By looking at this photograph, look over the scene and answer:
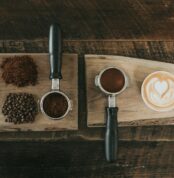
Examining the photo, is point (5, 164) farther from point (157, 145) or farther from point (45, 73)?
point (157, 145)

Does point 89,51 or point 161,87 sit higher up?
point 89,51

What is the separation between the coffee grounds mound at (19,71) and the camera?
969 mm

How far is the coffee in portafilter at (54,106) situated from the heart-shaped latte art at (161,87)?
0.89ft

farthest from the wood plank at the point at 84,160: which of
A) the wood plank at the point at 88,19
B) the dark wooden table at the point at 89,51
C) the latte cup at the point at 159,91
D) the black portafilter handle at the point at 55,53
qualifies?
the wood plank at the point at 88,19

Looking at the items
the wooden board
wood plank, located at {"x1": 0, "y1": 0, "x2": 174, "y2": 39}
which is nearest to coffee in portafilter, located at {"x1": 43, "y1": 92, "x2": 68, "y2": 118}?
the wooden board

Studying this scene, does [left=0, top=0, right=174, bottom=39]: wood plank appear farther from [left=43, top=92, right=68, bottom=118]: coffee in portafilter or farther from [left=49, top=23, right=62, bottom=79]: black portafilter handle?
[left=43, top=92, right=68, bottom=118]: coffee in portafilter

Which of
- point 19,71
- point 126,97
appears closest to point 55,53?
point 19,71

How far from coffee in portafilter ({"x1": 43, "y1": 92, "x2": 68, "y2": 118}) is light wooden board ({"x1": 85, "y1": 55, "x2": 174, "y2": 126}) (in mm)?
97

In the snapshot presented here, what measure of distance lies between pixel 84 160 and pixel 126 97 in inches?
8.9

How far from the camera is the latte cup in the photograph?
3.31 feet

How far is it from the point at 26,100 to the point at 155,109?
1.21ft

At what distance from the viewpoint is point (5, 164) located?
1.04 m

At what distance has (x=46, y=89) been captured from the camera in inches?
39.4

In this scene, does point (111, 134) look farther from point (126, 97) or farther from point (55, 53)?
point (55, 53)
